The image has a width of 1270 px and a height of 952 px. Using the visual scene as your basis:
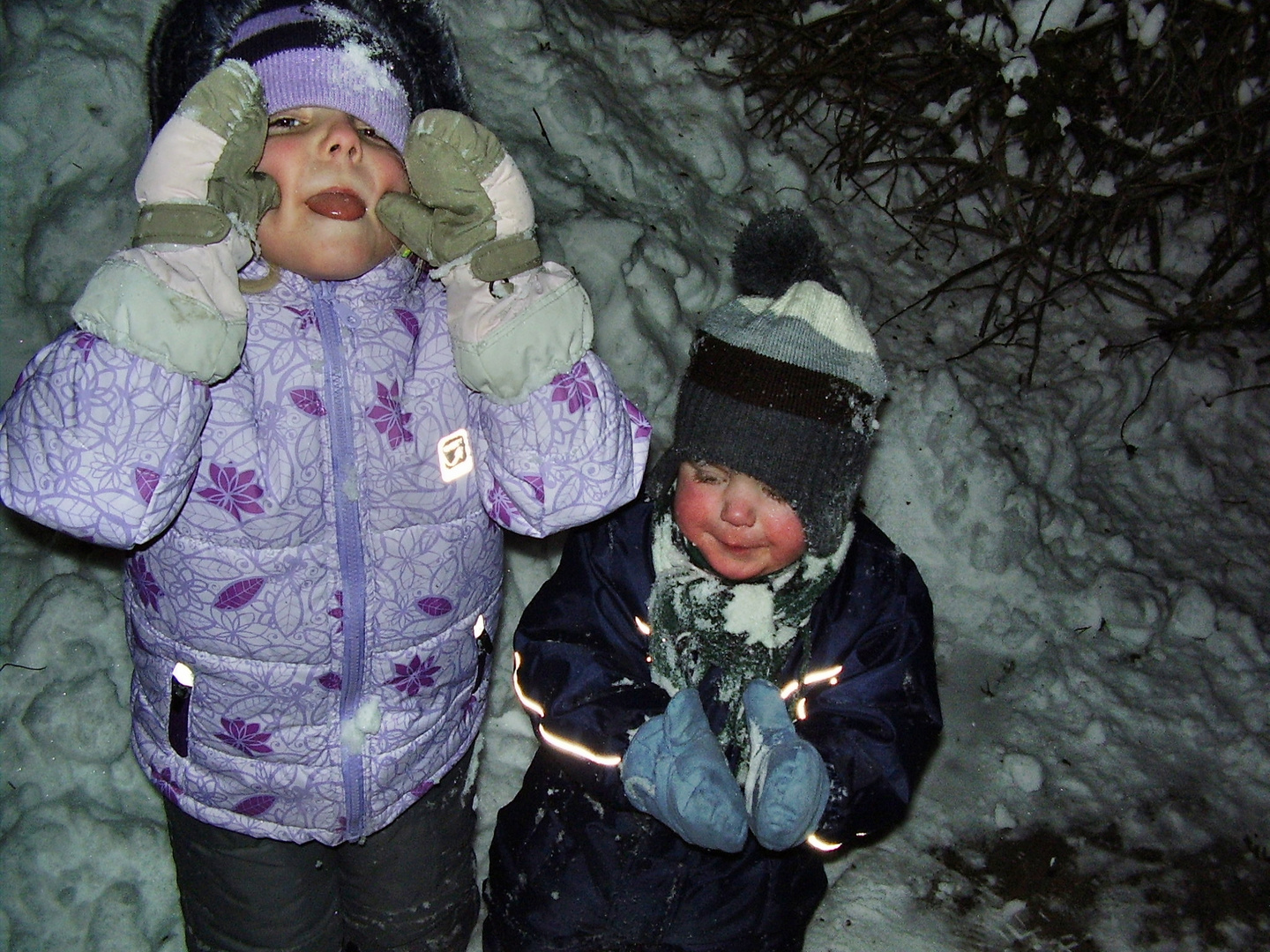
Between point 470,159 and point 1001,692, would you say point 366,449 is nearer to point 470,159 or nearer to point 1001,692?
point 470,159

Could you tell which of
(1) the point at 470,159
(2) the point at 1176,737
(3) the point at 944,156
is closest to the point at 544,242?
(1) the point at 470,159

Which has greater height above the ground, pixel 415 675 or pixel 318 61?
pixel 318 61

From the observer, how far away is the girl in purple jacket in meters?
1.38

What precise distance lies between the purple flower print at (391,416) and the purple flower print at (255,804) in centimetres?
69

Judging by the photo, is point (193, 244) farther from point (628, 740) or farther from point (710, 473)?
point (628, 740)

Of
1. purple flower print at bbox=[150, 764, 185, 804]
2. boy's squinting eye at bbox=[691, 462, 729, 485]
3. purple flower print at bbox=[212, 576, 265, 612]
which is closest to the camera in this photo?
purple flower print at bbox=[212, 576, 265, 612]

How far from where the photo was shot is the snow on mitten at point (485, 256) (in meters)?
1.49

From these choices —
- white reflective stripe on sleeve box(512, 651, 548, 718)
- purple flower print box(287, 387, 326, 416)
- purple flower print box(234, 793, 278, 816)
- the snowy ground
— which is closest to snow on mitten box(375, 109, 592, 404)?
purple flower print box(287, 387, 326, 416)

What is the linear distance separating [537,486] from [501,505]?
0.12 meters

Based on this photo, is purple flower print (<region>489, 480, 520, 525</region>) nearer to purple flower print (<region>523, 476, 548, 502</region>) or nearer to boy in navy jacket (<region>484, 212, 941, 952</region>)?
purple flower print (<region>523, 476, 548, 502</region>)

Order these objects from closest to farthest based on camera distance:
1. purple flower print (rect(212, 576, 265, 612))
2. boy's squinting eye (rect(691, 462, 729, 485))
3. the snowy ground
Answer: purple flower print (rect(212, 576, 265, 612))
boy's squinting eye (rect(691, 462, 729, 485))
the snowy ground

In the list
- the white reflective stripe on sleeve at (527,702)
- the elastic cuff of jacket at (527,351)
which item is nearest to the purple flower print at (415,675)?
the white reflective stripe on sleeve at (527,702)

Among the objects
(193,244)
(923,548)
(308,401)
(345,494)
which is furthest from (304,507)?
(923,548)

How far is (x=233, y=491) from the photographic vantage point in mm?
1532
